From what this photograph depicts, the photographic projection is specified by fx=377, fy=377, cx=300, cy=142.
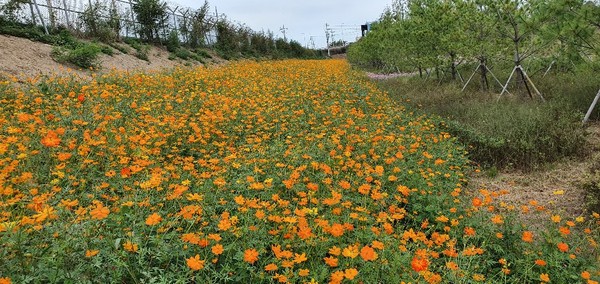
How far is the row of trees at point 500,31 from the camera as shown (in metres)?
6.93

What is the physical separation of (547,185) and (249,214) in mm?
4181

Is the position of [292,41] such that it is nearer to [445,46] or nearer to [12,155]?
[445,46]

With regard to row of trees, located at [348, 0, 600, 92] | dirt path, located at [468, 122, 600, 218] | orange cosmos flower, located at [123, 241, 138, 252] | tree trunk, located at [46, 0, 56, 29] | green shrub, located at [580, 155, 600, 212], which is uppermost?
tree trunk, located at [46, 0, 56, 29]

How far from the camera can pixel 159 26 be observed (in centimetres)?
1839

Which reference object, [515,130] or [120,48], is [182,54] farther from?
[515,130]

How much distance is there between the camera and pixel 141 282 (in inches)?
77.4

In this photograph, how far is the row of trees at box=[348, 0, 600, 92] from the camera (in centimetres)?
693

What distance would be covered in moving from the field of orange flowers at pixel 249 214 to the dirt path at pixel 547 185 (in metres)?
0.33

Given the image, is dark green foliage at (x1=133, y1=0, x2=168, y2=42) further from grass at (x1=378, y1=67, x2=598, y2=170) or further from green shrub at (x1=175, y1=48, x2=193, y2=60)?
grass at (x1=378, y1=67, x2=598, y2=170)

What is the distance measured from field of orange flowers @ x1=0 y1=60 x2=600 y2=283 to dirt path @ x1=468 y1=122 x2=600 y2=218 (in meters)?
0.33

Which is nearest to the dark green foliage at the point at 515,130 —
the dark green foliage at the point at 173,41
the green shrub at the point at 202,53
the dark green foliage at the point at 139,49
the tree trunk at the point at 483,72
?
the tree trunk at the point at 483,72

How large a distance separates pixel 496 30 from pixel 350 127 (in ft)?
21.5

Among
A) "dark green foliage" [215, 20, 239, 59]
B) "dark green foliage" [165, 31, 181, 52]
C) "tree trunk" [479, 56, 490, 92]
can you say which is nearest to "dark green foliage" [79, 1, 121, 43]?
"dark green foliage" [165, 31, 181, 52]

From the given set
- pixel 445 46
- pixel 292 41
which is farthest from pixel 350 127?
pixel 292 41
